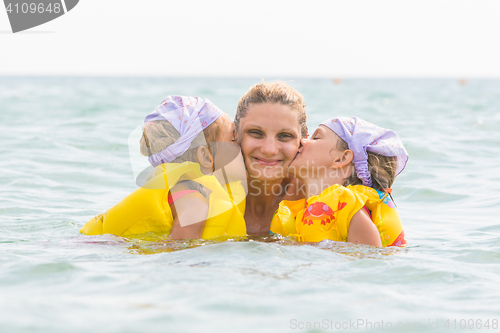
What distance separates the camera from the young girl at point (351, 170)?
4148mm

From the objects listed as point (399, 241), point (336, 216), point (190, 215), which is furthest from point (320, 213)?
point (190, 215)

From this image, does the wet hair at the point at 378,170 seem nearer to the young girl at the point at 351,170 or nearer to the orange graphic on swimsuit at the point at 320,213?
the young girl at the point at 351,170

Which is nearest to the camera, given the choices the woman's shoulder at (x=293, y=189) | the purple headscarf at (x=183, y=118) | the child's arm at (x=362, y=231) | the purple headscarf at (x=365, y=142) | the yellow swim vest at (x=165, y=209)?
the child's arm at (x=362, y=231)

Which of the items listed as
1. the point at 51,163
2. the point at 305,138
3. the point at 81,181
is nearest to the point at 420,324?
the point at 305,138

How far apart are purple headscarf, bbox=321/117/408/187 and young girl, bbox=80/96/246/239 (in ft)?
2.96

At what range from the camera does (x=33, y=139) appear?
11.0 metres

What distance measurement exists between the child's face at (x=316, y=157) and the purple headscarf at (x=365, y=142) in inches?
3.8

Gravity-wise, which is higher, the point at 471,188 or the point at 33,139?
the point at 33,139

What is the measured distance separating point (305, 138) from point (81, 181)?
4.58 m

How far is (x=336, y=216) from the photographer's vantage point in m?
3.88

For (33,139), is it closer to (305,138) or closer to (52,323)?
(305,138)

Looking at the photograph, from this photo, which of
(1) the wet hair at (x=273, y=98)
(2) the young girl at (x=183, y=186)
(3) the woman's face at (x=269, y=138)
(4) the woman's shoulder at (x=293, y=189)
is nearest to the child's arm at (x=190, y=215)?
(2) the young girl at (x=183, y=186)

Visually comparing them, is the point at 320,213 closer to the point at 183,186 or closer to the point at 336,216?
the point at 336,216
